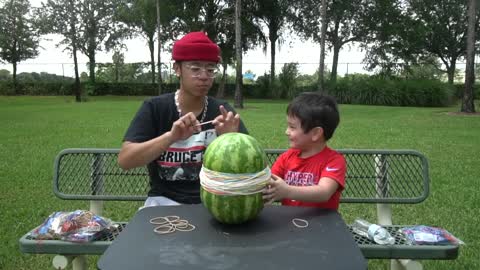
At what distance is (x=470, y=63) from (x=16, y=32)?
36656mm

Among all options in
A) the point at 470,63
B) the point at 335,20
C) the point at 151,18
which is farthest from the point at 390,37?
the point at 470,63

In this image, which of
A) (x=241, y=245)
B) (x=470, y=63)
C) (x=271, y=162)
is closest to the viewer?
(x=241, y=245)

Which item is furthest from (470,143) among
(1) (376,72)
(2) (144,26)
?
(2) (144,26)

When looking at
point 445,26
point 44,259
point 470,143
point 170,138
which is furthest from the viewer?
point 445,26

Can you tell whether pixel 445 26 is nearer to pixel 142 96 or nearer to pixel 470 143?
Answer: pixel 142 96

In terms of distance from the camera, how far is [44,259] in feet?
13.5

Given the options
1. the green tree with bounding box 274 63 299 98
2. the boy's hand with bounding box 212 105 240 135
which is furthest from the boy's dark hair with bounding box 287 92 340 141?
the green tree with bounding box 274 63 299 98

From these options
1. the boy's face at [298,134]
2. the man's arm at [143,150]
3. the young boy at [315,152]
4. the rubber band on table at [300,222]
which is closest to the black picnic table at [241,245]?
the rubber band on table at [300,222]

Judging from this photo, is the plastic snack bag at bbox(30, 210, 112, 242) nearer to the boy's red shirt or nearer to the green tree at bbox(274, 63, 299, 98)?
the boy's red shirt

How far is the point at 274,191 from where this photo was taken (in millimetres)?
2109

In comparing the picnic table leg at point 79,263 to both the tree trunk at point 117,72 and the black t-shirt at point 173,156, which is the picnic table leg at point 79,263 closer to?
the black t-shirt at point 173,156

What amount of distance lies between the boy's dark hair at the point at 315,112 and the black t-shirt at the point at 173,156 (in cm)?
47

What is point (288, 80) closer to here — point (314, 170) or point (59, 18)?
point (59, 18)

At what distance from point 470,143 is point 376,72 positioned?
1261 inches
